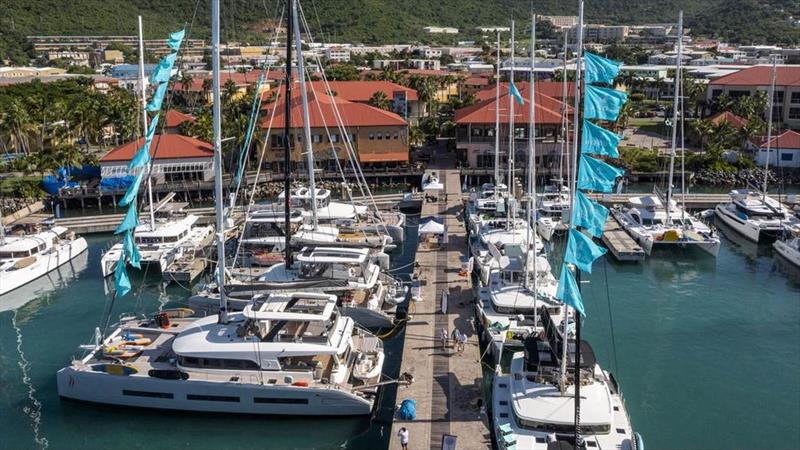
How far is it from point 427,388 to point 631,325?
52.7ft

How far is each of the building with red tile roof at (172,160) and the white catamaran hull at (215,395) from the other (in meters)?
41.1

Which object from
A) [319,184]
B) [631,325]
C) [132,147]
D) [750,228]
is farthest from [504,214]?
[132,147]

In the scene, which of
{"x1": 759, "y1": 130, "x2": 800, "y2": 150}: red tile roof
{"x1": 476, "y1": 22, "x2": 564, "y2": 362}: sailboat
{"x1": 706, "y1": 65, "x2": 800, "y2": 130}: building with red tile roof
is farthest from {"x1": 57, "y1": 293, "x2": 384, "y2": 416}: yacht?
{"x1": 706, "y1": 65, "x2": 800, "y2": 130}: building with red tile roof

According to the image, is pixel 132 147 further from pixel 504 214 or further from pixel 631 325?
pixel 631 325

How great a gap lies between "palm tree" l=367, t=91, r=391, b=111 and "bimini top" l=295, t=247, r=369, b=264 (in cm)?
5148

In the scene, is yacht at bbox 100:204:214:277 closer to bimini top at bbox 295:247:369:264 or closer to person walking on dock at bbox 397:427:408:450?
bimini top at bbox 295:247:369:264

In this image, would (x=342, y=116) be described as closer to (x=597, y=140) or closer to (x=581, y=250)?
(x=597, y=140)

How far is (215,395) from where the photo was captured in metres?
30.4

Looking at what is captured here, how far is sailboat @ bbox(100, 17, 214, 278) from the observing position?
159 feet

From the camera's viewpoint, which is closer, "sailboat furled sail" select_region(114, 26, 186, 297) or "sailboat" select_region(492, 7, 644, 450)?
"sailboat" select_region(492, 7, 644, 450)

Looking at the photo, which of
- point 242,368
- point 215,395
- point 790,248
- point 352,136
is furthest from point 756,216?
point 215,395

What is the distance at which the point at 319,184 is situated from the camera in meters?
71.6

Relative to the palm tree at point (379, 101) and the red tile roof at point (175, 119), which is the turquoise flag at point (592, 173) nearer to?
the red tile roof at point (175, 119)

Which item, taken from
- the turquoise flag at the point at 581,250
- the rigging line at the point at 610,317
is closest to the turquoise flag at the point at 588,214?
the turquoise flag at the point at 581,250
